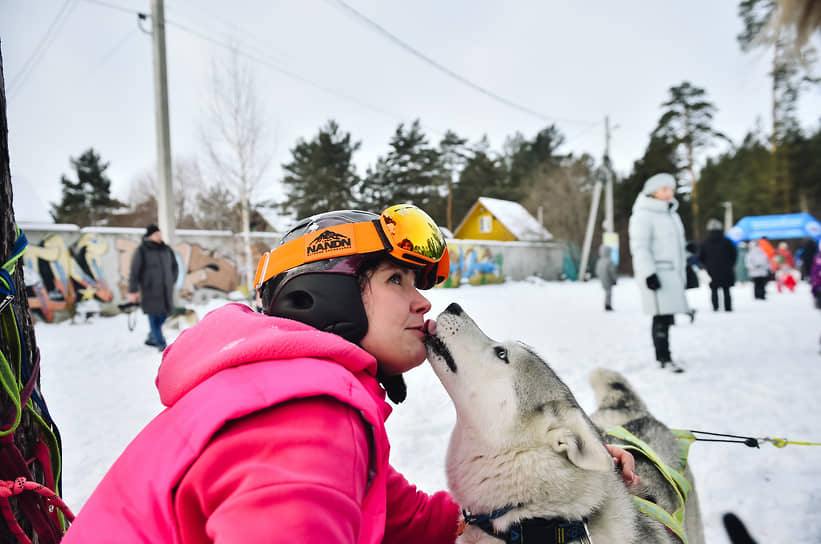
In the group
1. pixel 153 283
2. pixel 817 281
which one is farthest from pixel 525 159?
pixel 153 283

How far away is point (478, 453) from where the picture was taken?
1.47 metres

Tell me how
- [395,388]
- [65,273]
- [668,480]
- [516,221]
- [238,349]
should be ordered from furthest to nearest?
[516,221], [65,273], [668,480], [395,388], [238,349]

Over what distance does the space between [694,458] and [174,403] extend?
372 centimetres

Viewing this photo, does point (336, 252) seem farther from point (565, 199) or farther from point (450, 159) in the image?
point (565, 199)

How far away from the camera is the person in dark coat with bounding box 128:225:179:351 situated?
7.01 m

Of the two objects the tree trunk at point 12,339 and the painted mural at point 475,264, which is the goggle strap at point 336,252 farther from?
the painted mural at point 475,264

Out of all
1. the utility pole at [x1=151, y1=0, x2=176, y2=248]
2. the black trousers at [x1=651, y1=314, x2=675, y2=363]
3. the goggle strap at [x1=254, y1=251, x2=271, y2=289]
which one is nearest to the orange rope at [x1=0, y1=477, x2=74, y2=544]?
the goggle strap at [x1=254, y1=251, x2=271, y2=289]

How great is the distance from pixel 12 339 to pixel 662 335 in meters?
6.17

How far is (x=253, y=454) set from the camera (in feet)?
2.35

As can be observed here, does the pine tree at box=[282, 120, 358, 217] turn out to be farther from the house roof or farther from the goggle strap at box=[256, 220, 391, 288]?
the goggle strap at box=[256, 220, 391, 288]

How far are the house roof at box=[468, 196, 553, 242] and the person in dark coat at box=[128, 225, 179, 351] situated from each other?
20.4m

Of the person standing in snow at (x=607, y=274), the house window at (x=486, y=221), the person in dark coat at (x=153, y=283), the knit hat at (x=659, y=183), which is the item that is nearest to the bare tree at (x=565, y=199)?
the house window at (x=486, y=221)

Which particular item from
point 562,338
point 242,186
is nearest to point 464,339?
point 562,338

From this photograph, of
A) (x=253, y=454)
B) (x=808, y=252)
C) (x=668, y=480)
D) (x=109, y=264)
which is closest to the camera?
(x=253, y=454)
